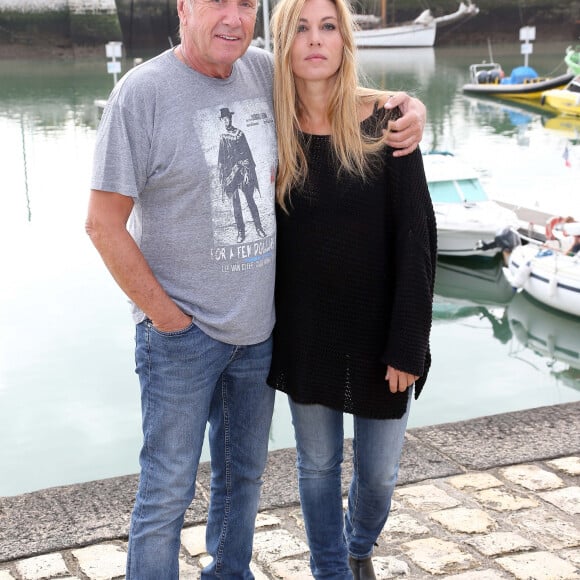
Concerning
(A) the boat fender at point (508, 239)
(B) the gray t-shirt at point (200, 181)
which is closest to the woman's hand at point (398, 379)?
(B) the gray t-shirt at point (200, 181)

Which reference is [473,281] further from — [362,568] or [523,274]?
[362,568]

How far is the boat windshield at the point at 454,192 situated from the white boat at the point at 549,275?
5.73ft

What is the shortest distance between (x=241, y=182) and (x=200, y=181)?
0.09 metres

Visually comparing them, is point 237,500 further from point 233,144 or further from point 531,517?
point 531,517

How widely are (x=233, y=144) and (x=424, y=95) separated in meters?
22.1

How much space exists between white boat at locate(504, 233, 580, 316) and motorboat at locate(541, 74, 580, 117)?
13.2 m

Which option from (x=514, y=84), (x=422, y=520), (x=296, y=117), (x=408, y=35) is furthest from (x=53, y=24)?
(x=296, y=117)

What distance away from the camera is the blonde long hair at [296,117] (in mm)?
2061

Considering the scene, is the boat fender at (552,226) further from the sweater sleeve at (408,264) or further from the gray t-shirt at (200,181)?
the gray t-shirt at (200,181)

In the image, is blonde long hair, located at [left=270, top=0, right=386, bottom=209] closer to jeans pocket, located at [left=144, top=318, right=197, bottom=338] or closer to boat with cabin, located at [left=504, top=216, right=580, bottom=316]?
jeans pocket, located at [left=144, top=318, right=197, bottom=338]

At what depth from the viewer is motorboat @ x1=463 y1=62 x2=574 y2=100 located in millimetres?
23344

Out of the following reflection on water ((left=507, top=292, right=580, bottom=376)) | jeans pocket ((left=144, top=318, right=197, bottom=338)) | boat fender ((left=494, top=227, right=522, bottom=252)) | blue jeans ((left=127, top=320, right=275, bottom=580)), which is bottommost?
reflection on water ((left=507, top=292, right=580, bottom=376))

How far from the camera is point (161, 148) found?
193 cm

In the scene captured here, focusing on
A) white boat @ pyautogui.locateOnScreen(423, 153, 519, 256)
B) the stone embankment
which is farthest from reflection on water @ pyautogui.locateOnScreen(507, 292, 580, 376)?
the stone embankment
